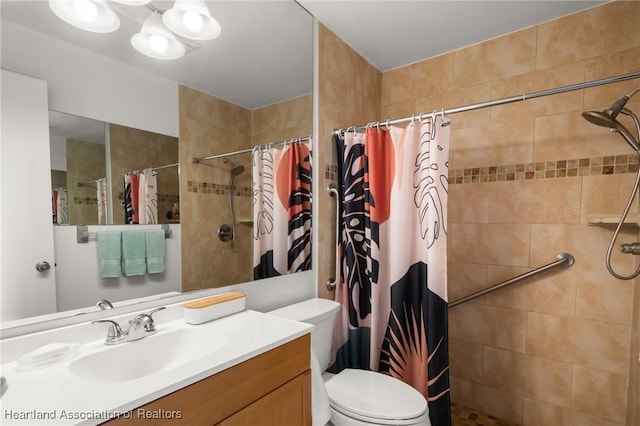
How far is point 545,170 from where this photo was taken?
5.89 ft

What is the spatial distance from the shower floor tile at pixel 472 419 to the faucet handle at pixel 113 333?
6.32 ft

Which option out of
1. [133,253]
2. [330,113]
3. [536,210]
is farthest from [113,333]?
[536,210]

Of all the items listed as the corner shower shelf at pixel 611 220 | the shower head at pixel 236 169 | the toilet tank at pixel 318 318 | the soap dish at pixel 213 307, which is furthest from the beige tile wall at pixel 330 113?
the corner shower shelf at pixel 611 220

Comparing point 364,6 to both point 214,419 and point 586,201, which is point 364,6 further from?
point 214,419

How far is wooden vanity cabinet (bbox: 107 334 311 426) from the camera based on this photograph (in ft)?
2.37

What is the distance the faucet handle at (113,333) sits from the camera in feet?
3.25

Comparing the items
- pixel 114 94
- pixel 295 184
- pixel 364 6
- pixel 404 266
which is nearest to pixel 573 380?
pixel 404 266

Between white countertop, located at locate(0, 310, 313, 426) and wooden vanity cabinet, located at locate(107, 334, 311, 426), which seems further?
wooden vanity cabinet, located at locate(107, 334, 311, 426)

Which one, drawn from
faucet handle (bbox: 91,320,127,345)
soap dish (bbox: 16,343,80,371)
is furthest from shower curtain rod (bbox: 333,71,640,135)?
soap dish (bbox: 16,343,80,371)

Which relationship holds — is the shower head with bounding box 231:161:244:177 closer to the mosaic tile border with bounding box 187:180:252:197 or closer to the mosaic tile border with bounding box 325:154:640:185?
the mosaic tile border with bounding box 187:180:252:197

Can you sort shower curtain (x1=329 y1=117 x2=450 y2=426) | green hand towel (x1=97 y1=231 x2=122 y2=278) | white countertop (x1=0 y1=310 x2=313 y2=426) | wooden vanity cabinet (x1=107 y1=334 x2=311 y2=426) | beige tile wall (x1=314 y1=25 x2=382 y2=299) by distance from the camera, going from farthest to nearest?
beige tile wall (x1=314 y1=25 x2=382 y2=299) → shower curtain (x1=329 y1=117 x2=450 y2=426) → green hand towel (x1=97 y1=231 x2=122 y2=278) → wooden vanity cabinet (x1=107 y1=334 x2=311 y2=426) → white countertop (x1=0 y1=310 x2=313 y2=426)

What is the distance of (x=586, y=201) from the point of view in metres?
1.69

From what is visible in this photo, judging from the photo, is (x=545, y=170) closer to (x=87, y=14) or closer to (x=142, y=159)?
(x=142, y=159)

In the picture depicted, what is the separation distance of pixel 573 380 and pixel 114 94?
8.68 ft
